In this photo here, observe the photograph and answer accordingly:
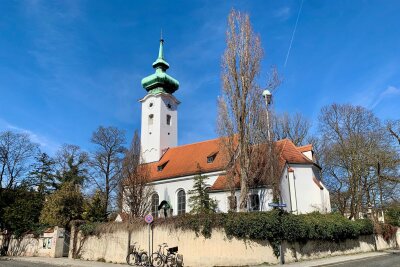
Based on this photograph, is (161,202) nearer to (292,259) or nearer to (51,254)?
(51,254)

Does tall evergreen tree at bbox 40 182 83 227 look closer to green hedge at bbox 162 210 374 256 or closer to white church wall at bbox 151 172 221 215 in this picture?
white church wall at bbox 151 172 221 215

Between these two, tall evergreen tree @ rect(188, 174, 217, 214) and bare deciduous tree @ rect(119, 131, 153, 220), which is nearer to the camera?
tall evergreen tree @ rect(188, 174, 217, 214)

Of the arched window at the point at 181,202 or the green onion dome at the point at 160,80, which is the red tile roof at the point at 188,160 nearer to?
the arched window at the point at 181,202

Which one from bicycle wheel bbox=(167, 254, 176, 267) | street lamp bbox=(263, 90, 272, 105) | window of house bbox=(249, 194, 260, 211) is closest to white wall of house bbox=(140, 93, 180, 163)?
window of house bbox=(249, 194, 260, 211)

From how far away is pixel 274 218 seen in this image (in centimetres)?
1748

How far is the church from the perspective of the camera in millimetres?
27641

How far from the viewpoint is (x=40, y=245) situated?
985 inches

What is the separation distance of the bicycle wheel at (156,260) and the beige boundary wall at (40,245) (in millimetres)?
8726

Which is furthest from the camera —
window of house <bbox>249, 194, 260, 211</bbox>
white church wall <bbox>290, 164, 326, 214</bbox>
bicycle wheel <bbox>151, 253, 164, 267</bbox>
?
white church wall <bbox>290, 164, 326, 214</bbox>

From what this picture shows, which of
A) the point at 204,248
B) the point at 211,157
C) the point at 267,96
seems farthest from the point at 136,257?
the point at 211,157

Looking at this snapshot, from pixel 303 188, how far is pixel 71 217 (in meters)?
19.0

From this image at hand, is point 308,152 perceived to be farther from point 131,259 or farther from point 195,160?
point 131,259

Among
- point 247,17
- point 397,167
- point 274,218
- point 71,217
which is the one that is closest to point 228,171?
point 274,218

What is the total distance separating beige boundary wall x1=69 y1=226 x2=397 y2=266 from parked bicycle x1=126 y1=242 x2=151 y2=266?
518mm
